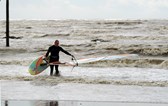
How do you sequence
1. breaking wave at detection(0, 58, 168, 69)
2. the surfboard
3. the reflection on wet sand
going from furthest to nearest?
breaking wave at detection(0, 58, 168, 69)
the surfboard
the reflection on wet sand

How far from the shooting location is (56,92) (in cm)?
1149

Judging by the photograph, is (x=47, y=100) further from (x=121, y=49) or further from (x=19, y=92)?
(x=121, y=49)

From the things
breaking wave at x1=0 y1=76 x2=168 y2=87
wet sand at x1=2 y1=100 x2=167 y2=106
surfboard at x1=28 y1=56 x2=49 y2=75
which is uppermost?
surfboard at x1=28 y1=56 x2=49 y2=75

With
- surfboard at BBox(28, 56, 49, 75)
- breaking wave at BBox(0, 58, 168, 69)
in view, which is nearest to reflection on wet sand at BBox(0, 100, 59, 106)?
surfboard at BBox(28, 56, 49, 75)

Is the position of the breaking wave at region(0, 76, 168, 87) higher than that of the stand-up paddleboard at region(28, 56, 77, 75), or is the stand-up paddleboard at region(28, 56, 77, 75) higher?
the stand-up paddleboard at region(28, 56, 77, 75)

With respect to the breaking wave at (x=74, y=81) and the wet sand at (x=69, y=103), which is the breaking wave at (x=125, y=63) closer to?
the breaking wave at (x=74, y=81)

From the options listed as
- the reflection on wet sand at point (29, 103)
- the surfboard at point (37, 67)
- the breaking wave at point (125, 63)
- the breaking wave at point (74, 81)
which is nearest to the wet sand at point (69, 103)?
the reflection on wet sand at point (29, 103)

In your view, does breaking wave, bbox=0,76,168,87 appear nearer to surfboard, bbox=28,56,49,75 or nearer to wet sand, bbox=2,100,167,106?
surfboard, bbox=28,56,49,75

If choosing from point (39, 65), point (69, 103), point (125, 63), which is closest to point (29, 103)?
point (69, 103)

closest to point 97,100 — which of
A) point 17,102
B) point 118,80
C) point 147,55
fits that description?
point 17,102

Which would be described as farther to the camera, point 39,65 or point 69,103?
point 39,65

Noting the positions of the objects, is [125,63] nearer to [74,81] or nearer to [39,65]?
[39,65]

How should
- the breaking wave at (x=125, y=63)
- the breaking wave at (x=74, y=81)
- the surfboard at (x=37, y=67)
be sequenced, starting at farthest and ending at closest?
the breaking wave at (x=125, y=63) → the surfboard at (x=37, y=67) → the breaking wave at (x=74, y=81)

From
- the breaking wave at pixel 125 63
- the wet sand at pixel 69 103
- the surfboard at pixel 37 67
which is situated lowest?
the breaking wave at pixel 125 63
